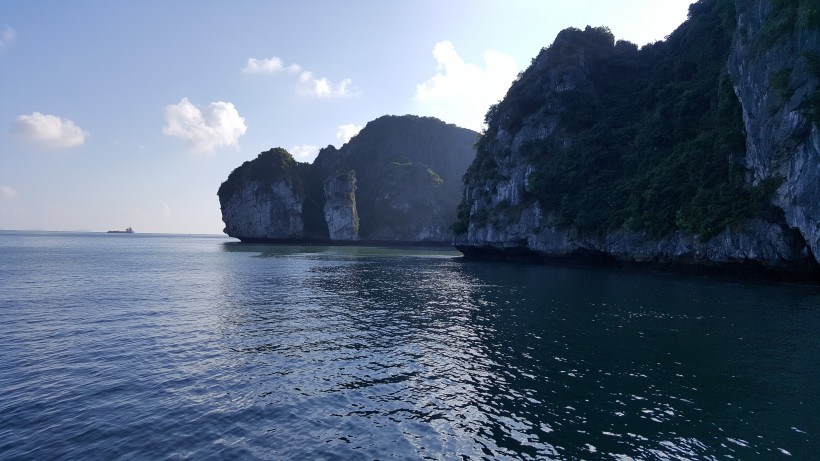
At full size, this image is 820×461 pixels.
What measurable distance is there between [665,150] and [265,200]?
446 ft

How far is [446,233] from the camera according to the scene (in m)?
194

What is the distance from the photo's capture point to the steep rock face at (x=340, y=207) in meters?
172

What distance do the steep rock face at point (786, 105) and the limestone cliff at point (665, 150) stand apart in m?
0.13

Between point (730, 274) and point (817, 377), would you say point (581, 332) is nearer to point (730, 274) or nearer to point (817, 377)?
point (817, 377)

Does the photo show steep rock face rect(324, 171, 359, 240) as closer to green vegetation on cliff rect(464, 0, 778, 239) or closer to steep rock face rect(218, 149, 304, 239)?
Result: steep rock face rect(218, 149, 304, 239)

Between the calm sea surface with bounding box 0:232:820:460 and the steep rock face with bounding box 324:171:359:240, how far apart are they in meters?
137

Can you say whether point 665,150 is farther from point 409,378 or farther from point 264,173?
point 264,173

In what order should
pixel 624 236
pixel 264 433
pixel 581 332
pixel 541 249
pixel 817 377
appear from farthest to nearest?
pixel 541 249 < pixel 624 236 < pixel 581 332 < pixel 817 377 < pixel 264 433

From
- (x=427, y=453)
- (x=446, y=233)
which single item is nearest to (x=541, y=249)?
(x=427, y=453)

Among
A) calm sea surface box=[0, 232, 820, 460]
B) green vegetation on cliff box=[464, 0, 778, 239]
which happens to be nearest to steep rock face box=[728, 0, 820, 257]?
green vegetation on cliff box=[464, 0, 778, 239]

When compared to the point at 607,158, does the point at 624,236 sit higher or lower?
lower

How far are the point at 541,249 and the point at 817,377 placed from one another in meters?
55.1

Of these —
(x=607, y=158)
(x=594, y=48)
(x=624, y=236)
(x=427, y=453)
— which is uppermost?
(x=594, y=48)

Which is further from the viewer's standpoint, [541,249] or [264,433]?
[541,249]
